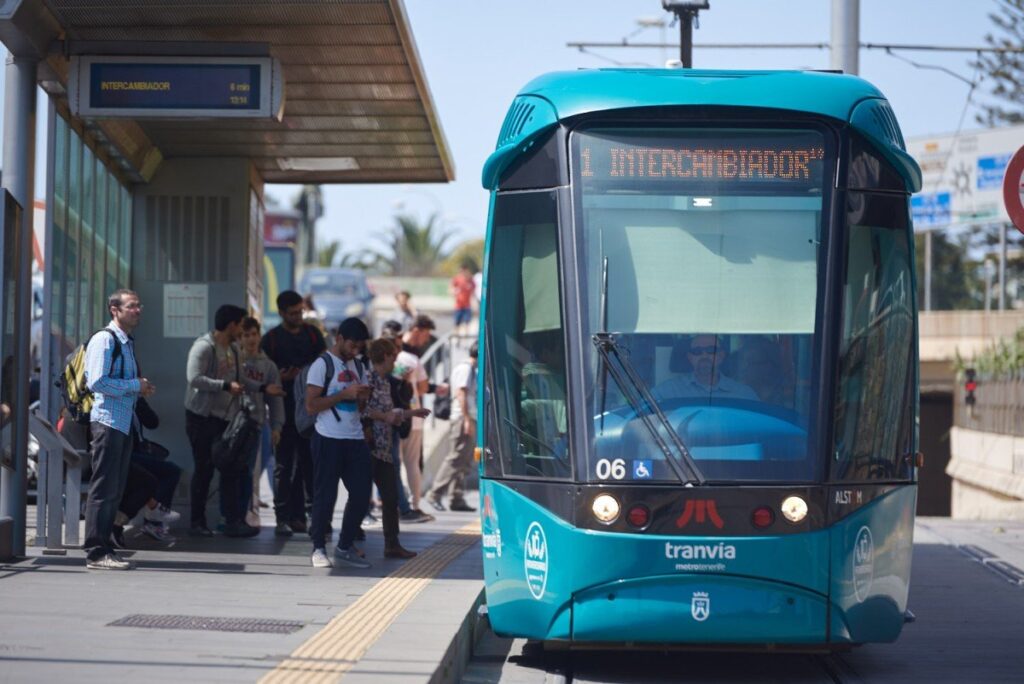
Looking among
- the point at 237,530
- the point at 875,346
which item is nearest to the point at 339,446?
the point at 237,530

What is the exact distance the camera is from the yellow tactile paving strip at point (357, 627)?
6.98 meters

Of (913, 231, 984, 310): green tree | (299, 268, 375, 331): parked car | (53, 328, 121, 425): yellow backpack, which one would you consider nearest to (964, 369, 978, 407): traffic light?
(299, 268, 375, 331): parked car

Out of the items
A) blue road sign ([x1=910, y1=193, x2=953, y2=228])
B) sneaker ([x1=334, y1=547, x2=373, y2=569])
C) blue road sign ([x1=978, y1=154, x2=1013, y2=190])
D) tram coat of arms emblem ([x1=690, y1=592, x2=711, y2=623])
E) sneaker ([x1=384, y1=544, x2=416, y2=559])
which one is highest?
blue road sign ([x1=978, y1=154, x2=1013, y2=190])

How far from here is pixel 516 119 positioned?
905cm

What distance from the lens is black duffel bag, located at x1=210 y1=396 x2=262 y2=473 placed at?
1305 cm

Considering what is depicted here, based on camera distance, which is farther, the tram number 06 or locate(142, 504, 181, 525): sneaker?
locate(142, 504, 181, 525): sneaker

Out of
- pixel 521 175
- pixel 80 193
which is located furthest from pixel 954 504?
pixel 521 175

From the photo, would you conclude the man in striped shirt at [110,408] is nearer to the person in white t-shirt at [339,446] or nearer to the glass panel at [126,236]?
the person in white t-shirt at [339,446]

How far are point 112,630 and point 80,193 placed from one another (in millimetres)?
5385

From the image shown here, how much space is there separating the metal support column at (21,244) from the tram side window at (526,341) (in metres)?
3.87

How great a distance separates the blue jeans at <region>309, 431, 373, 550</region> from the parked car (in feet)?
107

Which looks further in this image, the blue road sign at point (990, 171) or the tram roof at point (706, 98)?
the blue road sign at point (990, 171)

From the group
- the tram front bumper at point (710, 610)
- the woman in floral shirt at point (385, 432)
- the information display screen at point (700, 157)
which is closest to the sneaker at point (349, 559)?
the woman in floral shirt at point (385, 432)

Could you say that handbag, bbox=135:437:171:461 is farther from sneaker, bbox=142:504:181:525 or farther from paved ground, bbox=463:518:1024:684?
paved ground, bbox=463:518:1024:684
